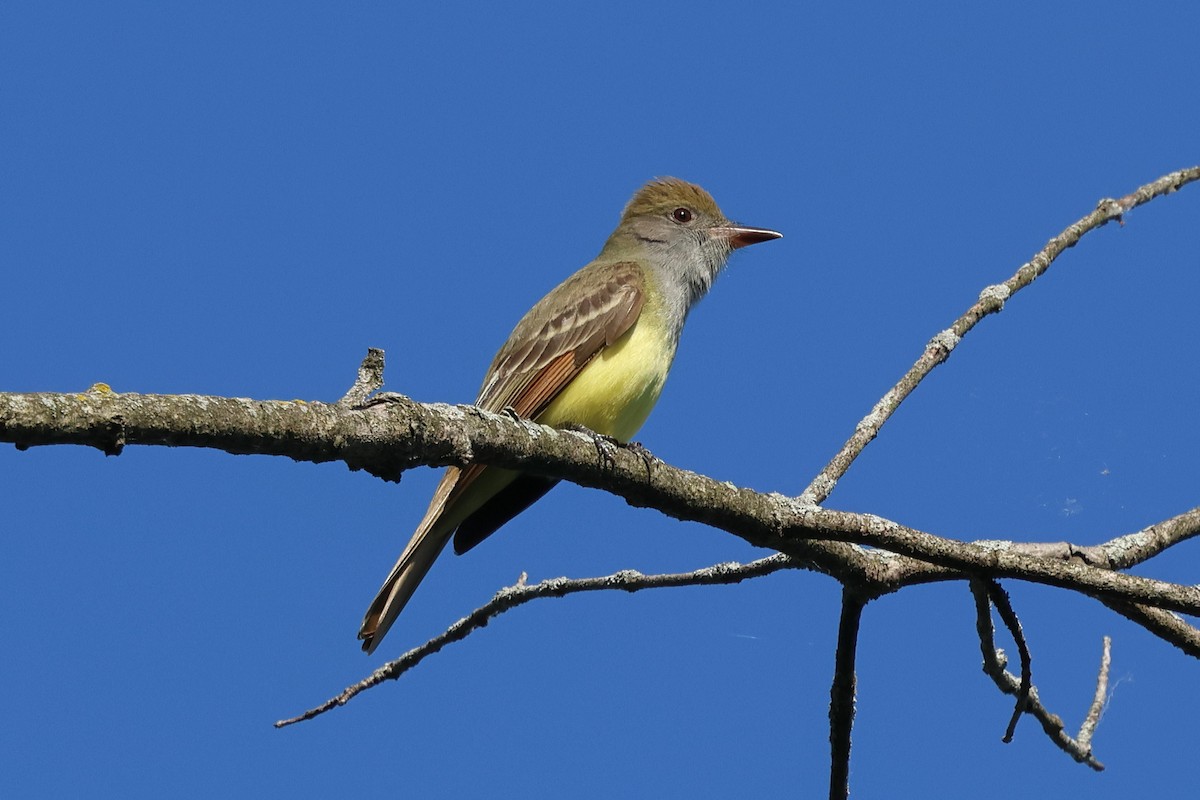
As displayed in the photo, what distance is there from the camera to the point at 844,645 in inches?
187

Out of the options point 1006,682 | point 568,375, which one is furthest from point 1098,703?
→ point 568,375

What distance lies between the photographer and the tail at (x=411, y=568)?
21.4ft

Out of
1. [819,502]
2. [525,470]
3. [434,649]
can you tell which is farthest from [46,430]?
[819,502]

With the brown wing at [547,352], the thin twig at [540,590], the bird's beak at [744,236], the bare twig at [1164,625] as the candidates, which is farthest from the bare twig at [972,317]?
the bird's beak at [744,236]

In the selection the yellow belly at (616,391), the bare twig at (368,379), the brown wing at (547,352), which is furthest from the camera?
the brown wing at (547,352)

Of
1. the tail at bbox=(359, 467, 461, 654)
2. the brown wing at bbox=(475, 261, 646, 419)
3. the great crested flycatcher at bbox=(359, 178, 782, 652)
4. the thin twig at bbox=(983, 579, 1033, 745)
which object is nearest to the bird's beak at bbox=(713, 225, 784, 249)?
the great crested flycatcher at bbox=(359, 178, 782, 652)

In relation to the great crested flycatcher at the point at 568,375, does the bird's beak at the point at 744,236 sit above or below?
above

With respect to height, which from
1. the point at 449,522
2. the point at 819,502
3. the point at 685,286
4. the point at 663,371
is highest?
the point at 685,286

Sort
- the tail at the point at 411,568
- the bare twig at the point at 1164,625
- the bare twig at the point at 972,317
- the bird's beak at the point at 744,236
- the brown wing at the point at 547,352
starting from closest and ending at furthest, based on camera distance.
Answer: the bare twig at the point at 1164,625
the bare twig at the point at 972,317
the tail at the point at 411,568
the brown wing at the point at 547,352
the bird's beak at the point at 744,236

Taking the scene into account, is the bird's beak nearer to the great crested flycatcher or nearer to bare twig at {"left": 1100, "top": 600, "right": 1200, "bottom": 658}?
the great crested flycatcher

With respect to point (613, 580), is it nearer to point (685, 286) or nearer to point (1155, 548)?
point (1155, 548)

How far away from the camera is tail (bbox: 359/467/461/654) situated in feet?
21.4

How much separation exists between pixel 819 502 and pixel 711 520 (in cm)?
94

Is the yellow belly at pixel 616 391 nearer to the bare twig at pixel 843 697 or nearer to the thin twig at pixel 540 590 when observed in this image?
the thin twig at pixel 540 590
